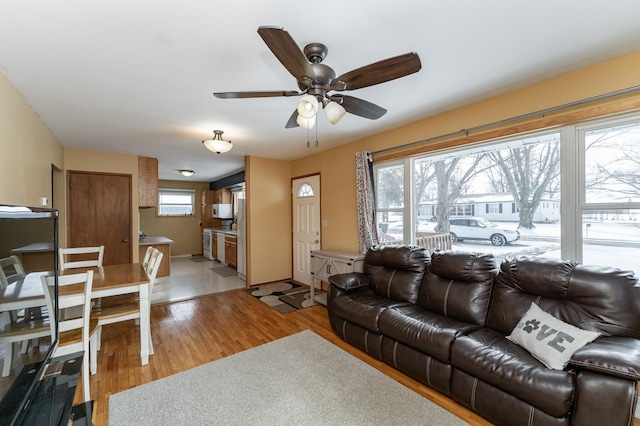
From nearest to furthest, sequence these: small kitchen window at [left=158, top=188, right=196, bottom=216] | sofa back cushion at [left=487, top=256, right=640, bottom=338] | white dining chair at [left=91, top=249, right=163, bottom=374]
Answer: sofa back cushion at [left=487, top=256, right=640, bottom=338] → white dining chair at [left=91, top=249, right=163, bottom=374] → small kitchen window at [left=158, top=188, right=196, bottom=216]

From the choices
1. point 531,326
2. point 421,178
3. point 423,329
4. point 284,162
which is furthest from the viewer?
point 284,162

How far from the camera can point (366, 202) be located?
3.75m

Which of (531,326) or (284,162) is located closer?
(531,326)

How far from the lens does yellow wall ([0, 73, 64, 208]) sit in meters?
2.13

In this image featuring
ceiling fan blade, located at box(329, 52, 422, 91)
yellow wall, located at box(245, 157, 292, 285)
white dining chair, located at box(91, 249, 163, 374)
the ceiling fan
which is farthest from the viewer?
yellow wall, located at box(245, 157, 292, 285)

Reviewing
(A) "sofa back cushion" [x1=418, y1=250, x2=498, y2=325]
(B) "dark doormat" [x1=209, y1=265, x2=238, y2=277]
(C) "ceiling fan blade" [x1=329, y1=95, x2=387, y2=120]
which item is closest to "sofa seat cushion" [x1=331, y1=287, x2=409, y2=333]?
(A) "sofa back cushion" [x1=418, y1=250, x2=498, y2=325]

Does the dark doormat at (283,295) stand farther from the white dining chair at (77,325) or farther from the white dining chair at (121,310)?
the white dining chair at (77,325)

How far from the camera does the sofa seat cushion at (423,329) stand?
2.01 metres

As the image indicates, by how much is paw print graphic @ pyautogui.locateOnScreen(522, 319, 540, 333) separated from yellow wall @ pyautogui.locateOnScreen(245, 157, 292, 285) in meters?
4.11

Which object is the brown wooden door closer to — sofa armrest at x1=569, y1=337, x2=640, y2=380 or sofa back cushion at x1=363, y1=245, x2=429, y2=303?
sofa back cushion at x1=363, y1=245, x2=429, y2=303

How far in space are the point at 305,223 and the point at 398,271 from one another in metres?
2.51

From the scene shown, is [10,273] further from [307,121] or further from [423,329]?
[423,329]

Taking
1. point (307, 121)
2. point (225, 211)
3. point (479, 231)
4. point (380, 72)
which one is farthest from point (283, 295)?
point (225, 211)

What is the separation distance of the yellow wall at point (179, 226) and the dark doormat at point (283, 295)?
444cm
